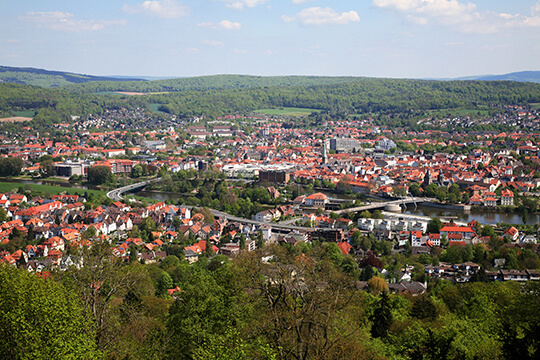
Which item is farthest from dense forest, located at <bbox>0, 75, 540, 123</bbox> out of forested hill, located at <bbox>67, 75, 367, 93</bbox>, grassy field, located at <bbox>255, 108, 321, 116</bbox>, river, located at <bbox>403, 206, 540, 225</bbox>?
river, located at <bbox>403, 206, 540, 225</bbox>

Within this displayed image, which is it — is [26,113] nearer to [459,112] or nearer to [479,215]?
[459,112]

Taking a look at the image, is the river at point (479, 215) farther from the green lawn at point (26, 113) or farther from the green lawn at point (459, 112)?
the green lawn at point (26, 113)

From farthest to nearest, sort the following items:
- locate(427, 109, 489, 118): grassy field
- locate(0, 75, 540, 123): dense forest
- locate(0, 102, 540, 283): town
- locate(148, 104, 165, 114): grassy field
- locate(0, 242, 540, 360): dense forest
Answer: locate(148, 104, 165, 114): grassy field, locate(0, 75, 540, 123): dense forest, locate(427, 109, 489, 118): grassy field, locate(0, 102, 540, 283): town, locate(0, 242, 540, 360): dense forest

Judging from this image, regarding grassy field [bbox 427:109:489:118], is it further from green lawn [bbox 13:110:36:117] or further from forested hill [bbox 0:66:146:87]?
forested hill [bbox 0:66:146:87]

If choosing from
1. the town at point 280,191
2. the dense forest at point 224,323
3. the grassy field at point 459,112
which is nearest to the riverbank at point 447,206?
the town at point 280,191

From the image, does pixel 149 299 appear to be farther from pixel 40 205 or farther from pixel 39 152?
pixel 39 152

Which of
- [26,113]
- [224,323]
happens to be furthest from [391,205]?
[26,113]
